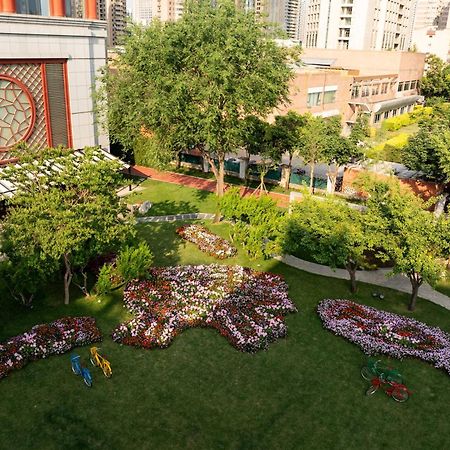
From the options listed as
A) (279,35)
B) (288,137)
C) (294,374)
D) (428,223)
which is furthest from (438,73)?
(294,374)

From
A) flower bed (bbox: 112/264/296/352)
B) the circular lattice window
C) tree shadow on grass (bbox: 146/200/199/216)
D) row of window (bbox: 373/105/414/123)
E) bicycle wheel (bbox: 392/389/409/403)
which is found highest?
the circular lattice window

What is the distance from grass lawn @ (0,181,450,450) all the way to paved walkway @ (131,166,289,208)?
20.9 meters

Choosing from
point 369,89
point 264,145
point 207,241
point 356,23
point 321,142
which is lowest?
point 207,241

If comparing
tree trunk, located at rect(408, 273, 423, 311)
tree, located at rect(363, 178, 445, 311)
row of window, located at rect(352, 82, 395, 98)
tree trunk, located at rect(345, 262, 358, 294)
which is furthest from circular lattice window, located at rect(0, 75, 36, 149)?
row of window, located at rect(352, 82, 395, 98)

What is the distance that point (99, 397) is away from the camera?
54.9 feet

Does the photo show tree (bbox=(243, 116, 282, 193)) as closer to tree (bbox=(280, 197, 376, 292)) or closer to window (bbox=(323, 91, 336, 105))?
tree (bbox=(280, 197, 376, 292))

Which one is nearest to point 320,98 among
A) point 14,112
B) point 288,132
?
point 288,132

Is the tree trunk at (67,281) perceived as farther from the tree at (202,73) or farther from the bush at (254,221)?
the tree at (202,73)

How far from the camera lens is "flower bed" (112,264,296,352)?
20188mm

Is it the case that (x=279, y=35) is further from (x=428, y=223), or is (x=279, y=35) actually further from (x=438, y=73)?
(x=438, y=73)

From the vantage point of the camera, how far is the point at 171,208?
36750 mm

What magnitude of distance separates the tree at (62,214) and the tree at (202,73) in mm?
8685

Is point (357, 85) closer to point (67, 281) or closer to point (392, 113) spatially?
point (392, 113)

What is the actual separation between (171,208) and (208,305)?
15714 millimetres
